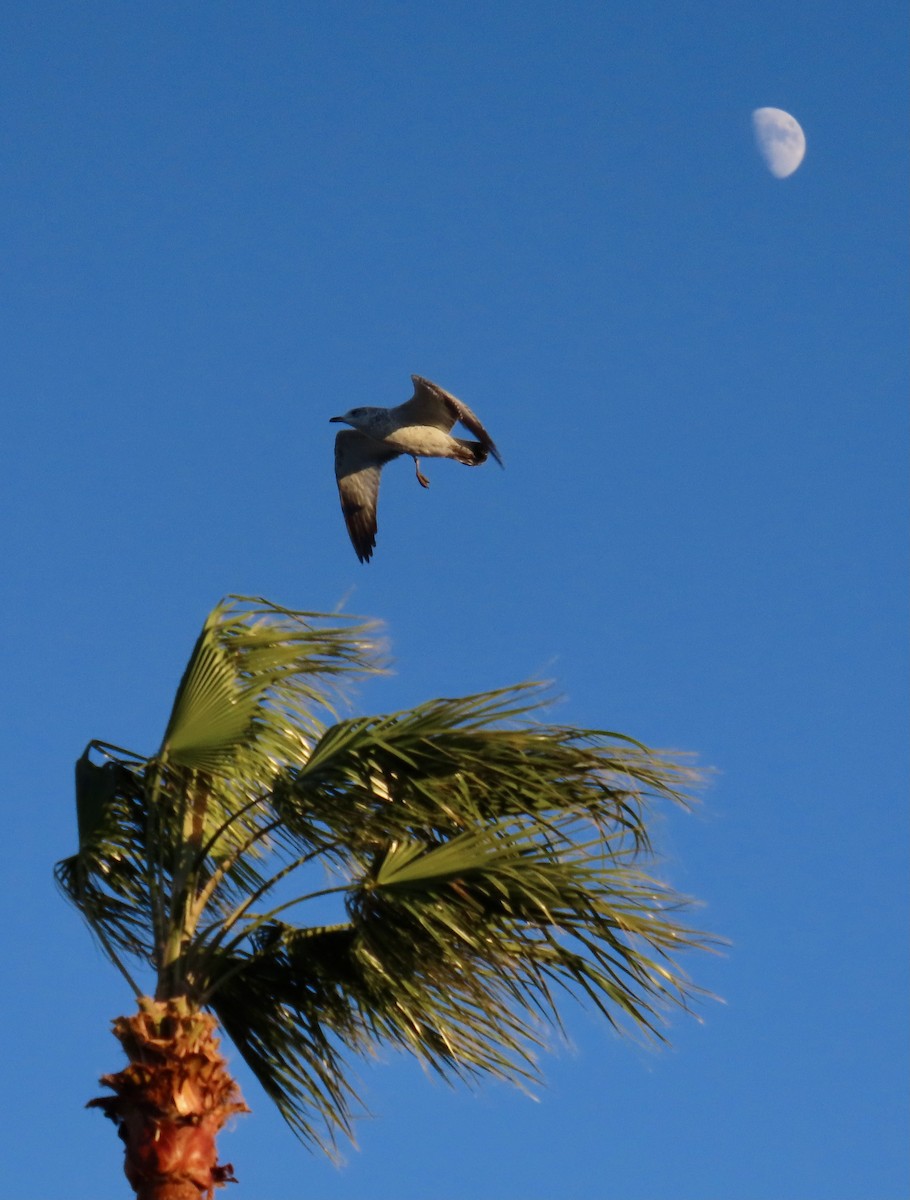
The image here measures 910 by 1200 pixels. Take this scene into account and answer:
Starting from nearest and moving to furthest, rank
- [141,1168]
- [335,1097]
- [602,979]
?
[141,1168]
[602,979]
[335,1097]

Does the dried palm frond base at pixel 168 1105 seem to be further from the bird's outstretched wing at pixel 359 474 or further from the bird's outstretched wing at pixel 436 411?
the bird's outstretched wing at pixel 359 474

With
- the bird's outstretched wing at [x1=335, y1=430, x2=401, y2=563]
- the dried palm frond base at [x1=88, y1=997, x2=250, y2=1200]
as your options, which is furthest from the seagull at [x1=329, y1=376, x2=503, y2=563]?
Answer: the dried palm frond base at [x1=88, y1=997, x2=250, y2=1200]

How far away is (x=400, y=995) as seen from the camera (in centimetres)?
480

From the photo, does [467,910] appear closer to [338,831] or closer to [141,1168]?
[338,831]

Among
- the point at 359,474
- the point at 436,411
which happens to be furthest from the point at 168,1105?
the point at 359,474

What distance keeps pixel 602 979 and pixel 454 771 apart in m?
0.78

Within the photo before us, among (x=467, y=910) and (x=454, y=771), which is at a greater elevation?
(x=454, y=771)

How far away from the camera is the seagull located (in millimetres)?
10961

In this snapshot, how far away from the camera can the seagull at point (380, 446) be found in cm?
1096

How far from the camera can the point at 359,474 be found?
1170 centimetres

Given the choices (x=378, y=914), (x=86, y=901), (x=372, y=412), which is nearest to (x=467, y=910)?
(x=378, y=914)

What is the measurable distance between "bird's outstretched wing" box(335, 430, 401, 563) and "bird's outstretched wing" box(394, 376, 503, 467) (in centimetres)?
50

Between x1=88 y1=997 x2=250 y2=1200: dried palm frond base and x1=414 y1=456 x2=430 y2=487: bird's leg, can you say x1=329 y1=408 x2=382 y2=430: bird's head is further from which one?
x1=88 y1=997 x2=250 y2=1200: dried palm frond base

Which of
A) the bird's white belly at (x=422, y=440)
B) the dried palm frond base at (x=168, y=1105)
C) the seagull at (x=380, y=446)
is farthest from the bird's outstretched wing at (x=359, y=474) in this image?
the dried palm frond base at (x=168, y=1105)
